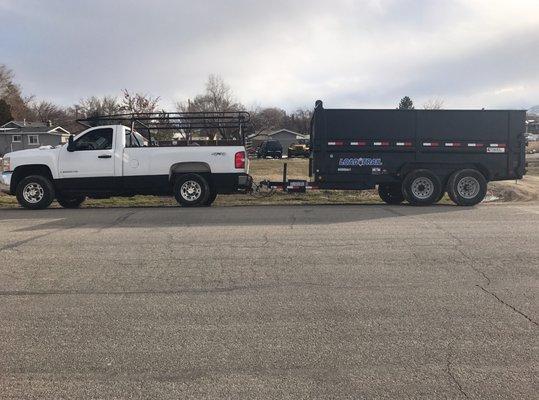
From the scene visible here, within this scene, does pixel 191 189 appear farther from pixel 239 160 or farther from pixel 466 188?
pixel 466 188

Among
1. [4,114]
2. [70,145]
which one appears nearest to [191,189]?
[70,145]

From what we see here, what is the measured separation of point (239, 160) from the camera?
13.6 metres

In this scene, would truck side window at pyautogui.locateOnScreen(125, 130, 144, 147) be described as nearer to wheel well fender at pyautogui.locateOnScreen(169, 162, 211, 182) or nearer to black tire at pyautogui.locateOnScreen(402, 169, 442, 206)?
wheel well fender at pyautogui.locateOnScreen(169, 162, 211, 182)

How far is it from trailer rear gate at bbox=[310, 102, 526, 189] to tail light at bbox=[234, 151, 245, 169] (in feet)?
6.67

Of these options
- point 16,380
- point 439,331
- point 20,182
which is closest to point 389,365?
point 439,331

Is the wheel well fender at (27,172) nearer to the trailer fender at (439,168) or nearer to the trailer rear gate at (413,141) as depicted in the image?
the trailer rear gate at (413,141)

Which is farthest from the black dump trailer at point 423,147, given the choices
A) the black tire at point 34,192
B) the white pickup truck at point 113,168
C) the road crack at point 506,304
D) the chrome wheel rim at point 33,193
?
the road crack at point 506,304

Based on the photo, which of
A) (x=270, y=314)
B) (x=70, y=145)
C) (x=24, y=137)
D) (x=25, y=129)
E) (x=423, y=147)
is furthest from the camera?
(x=25, y=129)

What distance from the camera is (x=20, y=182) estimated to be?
13438mm

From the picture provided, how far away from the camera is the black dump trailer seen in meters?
14.1

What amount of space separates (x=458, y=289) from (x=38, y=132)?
70542 millimetres

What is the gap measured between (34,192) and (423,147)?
33.4ft

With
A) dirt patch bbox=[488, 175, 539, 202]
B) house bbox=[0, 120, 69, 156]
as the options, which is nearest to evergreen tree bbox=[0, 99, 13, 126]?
house bbox=[0, 120, 69, 156]

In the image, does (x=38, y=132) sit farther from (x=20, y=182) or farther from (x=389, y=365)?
(x=389, y=365)
